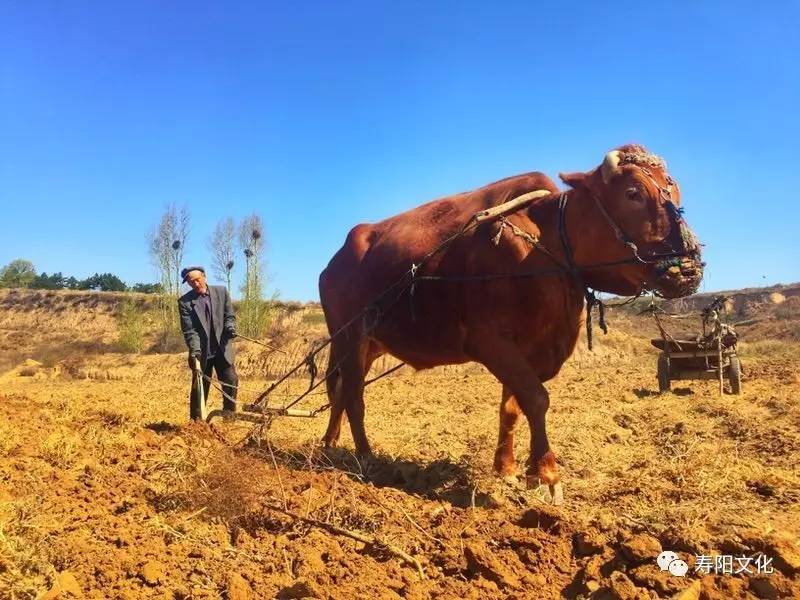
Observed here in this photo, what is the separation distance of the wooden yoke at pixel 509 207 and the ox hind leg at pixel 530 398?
934mm

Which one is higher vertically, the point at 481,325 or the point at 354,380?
the point at 481,325

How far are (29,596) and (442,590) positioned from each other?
1.79 meters

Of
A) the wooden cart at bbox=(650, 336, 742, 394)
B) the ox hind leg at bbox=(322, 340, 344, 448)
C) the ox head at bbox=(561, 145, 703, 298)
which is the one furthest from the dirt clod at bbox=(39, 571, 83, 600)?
the wooden cart at bbox=(650, 336, 742, 394)

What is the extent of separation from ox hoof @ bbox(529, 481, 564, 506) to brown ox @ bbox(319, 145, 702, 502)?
0.01 m

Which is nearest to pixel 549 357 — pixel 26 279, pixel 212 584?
pixel 212 584

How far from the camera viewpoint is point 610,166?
4.49 metres

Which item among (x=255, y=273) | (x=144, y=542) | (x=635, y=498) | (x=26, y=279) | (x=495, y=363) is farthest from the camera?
(x=26, y=279)

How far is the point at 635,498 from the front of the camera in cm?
434

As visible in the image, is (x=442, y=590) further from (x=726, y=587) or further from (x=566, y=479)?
(x=566, y=479)

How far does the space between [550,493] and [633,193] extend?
2.20 metres

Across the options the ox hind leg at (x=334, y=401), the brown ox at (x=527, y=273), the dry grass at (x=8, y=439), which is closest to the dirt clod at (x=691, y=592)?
the brown ox at (x=527, y=273)

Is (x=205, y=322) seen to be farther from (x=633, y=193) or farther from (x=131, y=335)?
(x=131, y=335)

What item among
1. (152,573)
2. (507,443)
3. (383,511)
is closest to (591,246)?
(507,443)

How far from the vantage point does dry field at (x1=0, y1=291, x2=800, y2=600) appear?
2.89 m
